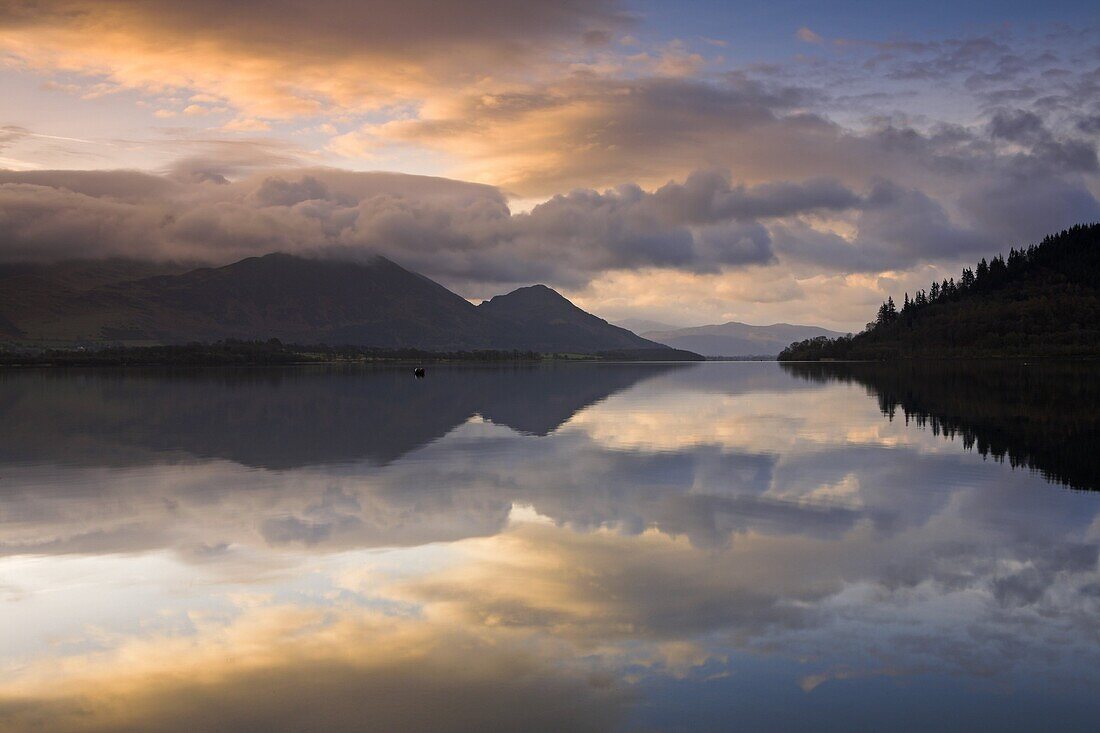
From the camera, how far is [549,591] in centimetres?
1834

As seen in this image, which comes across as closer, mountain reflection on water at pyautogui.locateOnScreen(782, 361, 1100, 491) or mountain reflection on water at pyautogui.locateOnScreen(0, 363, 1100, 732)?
mountain reflection on water at pyautogui.locateOnScreen(0, 363, 1100, 732)

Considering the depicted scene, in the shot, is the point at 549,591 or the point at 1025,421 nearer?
the point at 549,591

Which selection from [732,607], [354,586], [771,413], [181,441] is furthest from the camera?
[771,413]

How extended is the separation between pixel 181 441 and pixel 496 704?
142 ft

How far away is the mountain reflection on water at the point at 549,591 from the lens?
41.8 feet

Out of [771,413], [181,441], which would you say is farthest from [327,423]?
[771,413]

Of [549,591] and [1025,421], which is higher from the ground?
[1025,421]

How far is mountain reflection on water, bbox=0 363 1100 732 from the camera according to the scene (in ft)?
41.8

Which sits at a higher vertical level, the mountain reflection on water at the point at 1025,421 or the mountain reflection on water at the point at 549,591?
the mountain reflection on water at the point at 1025,421

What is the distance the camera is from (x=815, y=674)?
1366 cm

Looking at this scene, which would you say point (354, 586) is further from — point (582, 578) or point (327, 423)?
point (327, 423)

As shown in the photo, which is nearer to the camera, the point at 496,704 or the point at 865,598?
the point at 496,704

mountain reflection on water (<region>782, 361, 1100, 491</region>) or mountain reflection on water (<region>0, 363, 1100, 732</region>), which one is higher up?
mountain reflection on water (<region>782, 361, 1100, 491</region>)

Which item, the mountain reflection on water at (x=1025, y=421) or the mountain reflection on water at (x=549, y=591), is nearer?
the mountain reflection on water at (x=549, y=591)
